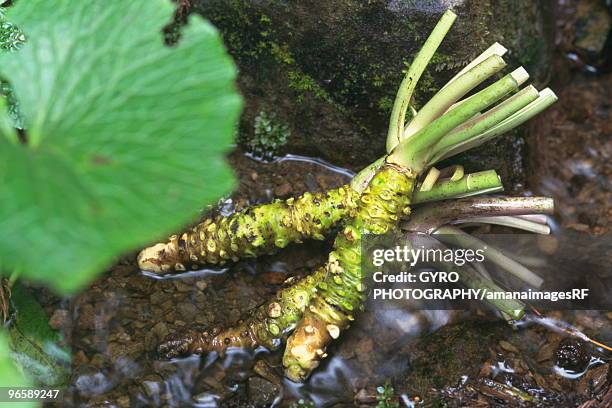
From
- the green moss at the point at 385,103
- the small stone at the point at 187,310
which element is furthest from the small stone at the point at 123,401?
the green moss at the point at 385,103

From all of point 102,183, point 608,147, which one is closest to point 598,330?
point 608,147

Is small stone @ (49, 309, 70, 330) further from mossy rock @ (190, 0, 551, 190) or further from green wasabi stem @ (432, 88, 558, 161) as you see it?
green wasabi stem @ (432, 88, 558, 161)

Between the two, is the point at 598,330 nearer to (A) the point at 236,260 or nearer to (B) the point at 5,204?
(A) the point at 236,260

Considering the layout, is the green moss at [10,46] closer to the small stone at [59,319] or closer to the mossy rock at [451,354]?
the small stone at [59,319]

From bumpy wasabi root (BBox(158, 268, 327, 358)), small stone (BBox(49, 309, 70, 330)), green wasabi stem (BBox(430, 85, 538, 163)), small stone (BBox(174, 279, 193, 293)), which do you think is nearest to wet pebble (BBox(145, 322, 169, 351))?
bumpy wasabi root (BBox(158, 268, 327, 358))

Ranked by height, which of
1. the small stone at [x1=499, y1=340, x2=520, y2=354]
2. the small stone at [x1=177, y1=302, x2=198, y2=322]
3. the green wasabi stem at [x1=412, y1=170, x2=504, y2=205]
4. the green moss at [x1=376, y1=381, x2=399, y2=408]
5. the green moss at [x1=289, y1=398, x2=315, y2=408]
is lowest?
the green moss at [x1=289, y1=398, x2=315, y2=408]

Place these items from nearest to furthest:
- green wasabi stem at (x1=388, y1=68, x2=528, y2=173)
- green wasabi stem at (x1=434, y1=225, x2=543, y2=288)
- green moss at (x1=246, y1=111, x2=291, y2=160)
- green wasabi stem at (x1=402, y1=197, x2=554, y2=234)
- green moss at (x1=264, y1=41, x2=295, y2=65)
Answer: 1. green wasabi stem at (x1=388, y1=68, x2=528, y2=173)
2. green wasabi stem at (x1=402, y1=197, x2=554, y2=234)
3. green wasabi stem at (x1=434, y1=225, x2=543, y2=288)
4. green moss at (x1=264, y1=41, x2=295, y2=65)
5. green moss at (x1=246, y1=111, x2=291, y2=160)
